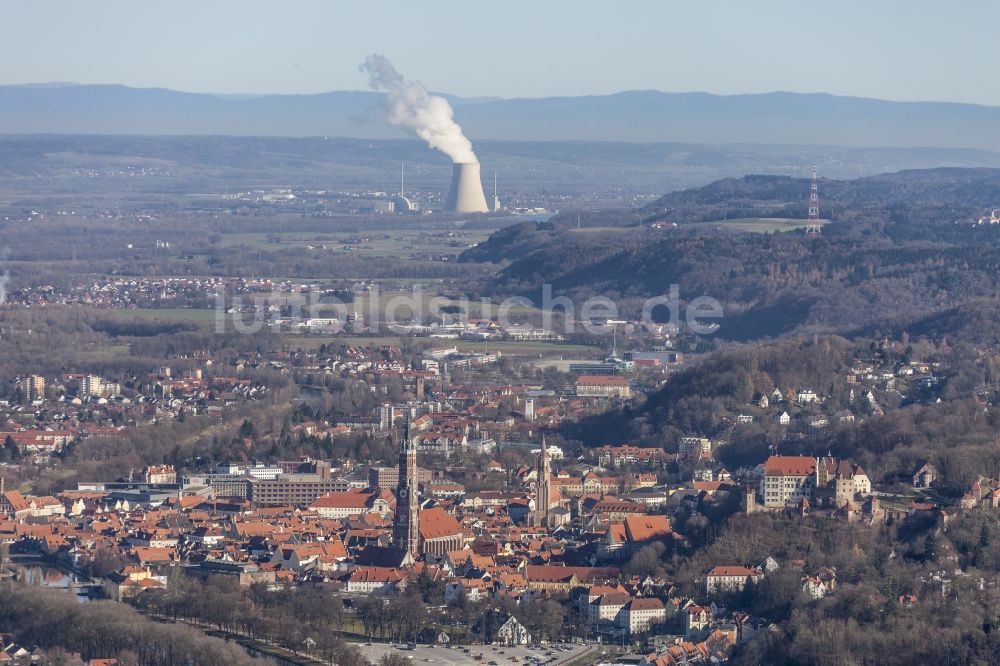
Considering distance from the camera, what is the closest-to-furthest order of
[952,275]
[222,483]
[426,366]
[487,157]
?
[222,483]
[426,366]
[952,275]
[487,157]

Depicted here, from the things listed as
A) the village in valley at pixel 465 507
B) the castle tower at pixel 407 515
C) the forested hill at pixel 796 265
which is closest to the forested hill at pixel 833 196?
the forested hill at pixel 796 265

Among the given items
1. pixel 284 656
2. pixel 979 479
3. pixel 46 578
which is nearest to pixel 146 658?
pixel 284 656

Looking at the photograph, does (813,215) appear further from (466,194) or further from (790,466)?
(790,466)

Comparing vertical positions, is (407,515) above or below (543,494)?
above

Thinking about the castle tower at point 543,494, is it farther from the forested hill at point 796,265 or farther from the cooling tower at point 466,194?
the cooling tower at point 466,194

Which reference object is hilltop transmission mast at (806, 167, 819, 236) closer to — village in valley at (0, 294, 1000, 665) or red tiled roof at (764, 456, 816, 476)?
village in valley at (0, 294, 1000, 665)

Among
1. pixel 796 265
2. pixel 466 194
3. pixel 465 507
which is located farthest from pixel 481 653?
pixel 466 194

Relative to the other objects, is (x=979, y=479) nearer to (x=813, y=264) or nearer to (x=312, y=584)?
(x=312, y=584)
